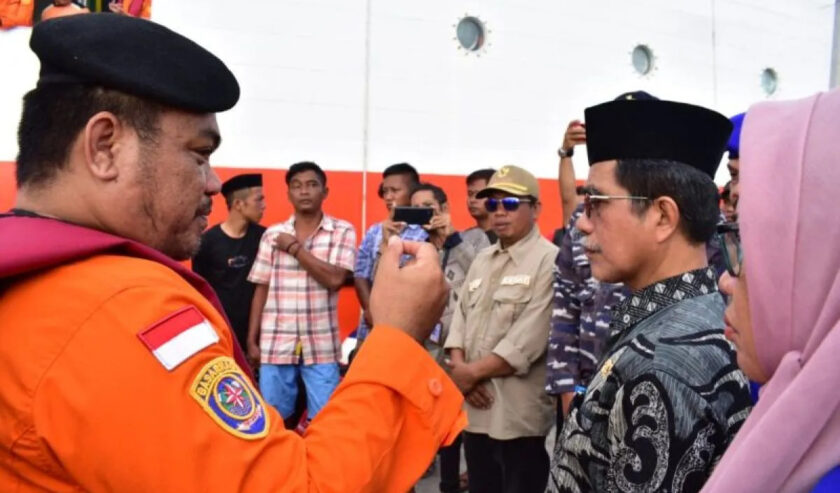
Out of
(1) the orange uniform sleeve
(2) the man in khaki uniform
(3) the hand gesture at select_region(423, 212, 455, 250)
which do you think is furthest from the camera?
(3) the hand gesture at select_region(423, 212, 455, 250)

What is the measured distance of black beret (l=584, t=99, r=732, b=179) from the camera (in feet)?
5.90

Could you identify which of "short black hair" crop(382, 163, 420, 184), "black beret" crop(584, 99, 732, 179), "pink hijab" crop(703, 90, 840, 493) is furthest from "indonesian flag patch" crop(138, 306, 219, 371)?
"short black hair" crop(382, 163, 420, 184)

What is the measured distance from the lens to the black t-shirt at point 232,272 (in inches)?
191

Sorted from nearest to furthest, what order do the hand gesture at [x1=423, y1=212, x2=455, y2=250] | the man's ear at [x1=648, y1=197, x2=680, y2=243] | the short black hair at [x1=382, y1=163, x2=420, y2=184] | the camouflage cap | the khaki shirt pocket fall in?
the man's ear at [x1=648, y1=197, x2=680, y2=243], the khaki shirt pocket, the camouflage cap, the hand gesture at [x1=423, y1=212, x2=455, y2=250], the short black hair at [x1=382, y1=163, x2=420, y2=184]

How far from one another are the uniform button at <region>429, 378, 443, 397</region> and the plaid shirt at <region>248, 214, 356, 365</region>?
3.28 metres

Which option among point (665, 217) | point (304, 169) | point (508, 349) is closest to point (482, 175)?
point (304, 169)

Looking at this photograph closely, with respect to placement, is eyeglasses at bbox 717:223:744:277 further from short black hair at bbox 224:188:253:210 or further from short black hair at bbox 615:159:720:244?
short black hair at bbox 224:188:253:210

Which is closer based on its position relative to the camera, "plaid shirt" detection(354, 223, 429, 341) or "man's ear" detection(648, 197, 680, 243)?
"man's ear" detection(648, 197, 680, 243)

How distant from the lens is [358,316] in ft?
18.1

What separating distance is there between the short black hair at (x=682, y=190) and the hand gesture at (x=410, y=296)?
2.24 feet

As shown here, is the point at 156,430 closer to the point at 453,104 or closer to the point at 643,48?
the point at 453,104

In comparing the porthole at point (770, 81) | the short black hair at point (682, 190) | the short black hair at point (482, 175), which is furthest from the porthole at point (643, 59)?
the short black hair at point (682, 190)

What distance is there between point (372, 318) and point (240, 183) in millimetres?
3856

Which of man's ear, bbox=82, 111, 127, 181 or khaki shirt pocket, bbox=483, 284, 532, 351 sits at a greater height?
man's ear, bbox=82, 111, 127, 181
